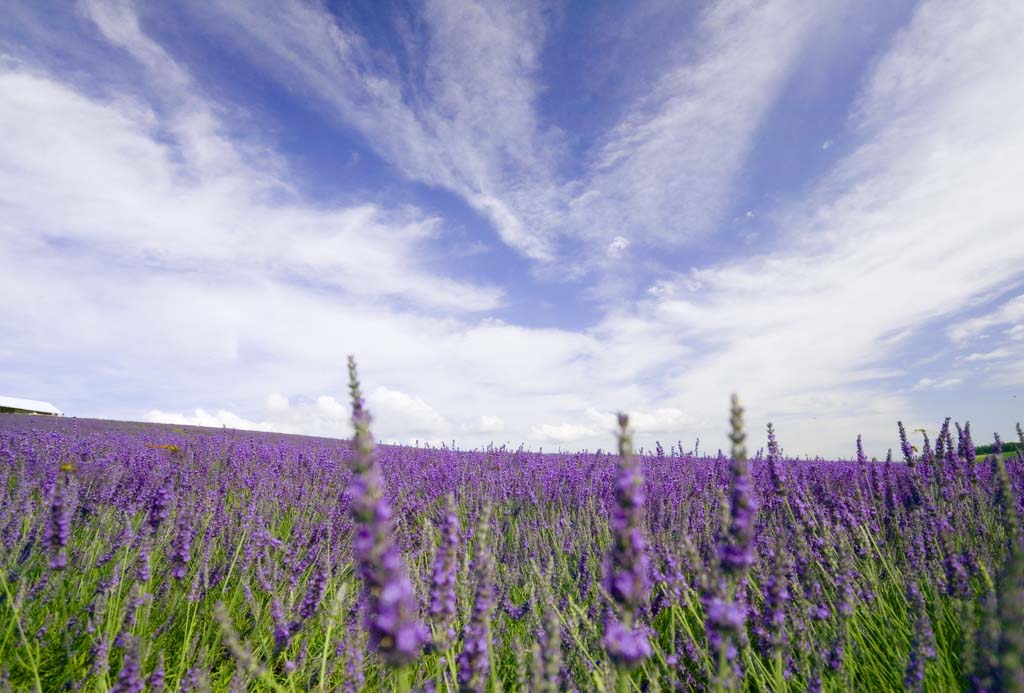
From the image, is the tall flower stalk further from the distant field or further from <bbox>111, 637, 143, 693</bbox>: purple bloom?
<bbox>111, 637, 143, 693</bbox>: purple bloom

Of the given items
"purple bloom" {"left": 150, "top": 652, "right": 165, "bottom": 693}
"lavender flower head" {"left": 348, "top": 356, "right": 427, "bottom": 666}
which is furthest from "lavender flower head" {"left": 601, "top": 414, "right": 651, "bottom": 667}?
"purple bloom" {"left": 150, "top": 652, "right": 165, "bottom": 693}

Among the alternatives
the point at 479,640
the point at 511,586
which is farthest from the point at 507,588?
the point at 479,640

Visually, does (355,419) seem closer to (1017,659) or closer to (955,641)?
(1017,659)

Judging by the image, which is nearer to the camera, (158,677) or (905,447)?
(158,677)

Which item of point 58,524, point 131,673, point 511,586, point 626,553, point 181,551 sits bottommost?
point 511,586

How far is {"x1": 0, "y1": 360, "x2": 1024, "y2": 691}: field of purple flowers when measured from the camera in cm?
113

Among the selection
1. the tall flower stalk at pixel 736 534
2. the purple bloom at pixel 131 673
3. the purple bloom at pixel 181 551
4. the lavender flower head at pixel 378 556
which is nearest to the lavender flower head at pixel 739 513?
the tall flower stalk at pixel 736 534

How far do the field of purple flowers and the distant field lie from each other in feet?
0.04

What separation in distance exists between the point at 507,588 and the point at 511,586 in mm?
457

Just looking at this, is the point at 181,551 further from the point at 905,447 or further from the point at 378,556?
the point at 905,447

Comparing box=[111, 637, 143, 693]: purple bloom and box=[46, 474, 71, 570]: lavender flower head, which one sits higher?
box=[46, 474, 71, 570]: lavender flower head

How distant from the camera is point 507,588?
11.0ft

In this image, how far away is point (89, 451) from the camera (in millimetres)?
7359

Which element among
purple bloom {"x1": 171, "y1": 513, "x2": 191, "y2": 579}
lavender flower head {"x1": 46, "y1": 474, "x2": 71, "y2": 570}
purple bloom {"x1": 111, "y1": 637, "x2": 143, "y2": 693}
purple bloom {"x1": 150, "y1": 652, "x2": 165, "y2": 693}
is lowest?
purple bloom {"x1": 150, "y1": 652, "x2": 165, "y2": 693}
